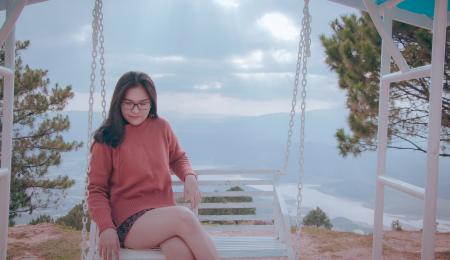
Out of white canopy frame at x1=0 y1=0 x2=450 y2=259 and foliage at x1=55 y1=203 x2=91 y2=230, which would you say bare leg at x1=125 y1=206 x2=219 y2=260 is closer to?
white canopy frame at x1=0 y1=0 x2=450 y2=259

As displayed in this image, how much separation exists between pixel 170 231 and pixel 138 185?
0.96 feet

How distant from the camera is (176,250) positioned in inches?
75.2

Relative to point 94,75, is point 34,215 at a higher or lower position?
lower

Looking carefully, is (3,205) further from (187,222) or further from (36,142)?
(36,142)

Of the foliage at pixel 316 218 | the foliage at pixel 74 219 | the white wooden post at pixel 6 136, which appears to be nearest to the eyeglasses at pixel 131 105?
the white wooden post at pixel 6 136

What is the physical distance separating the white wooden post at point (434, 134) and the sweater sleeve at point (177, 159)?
3.71ft

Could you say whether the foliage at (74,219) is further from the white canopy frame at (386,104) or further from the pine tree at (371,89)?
the white canopy frame at (386,104)

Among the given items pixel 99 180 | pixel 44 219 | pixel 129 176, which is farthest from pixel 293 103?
pixel 44 219

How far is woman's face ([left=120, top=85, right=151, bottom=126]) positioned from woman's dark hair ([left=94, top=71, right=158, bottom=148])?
17mm

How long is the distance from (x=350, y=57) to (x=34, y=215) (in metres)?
4.92

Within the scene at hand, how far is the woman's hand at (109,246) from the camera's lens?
1883mm

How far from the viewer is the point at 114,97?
7.12 ft

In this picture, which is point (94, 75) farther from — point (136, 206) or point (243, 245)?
point (243, 245)

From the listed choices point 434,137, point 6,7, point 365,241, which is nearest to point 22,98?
point 6,7
